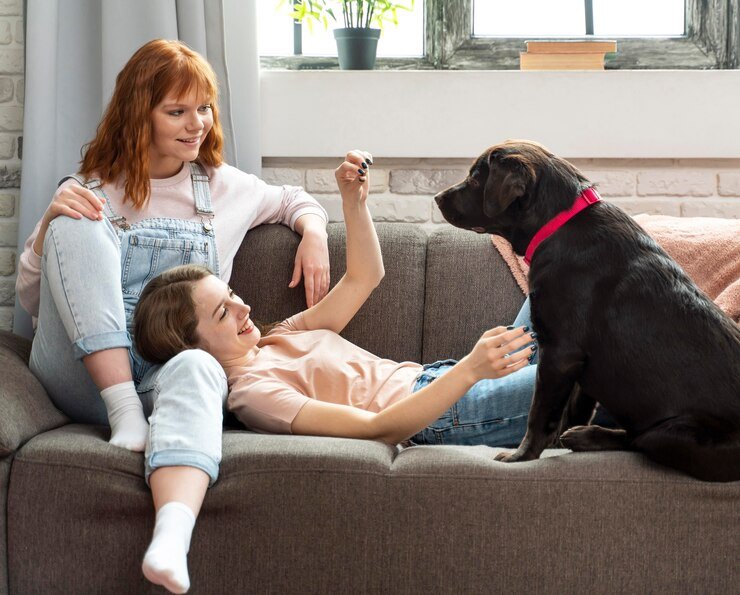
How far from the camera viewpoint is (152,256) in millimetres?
2023

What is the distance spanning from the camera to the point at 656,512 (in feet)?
4.83

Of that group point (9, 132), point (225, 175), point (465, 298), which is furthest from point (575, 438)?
point (9, 132)

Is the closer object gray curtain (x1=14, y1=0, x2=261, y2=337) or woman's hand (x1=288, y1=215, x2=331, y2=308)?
woman's hand (x1=288, y1=215, x2=331, y2=308)

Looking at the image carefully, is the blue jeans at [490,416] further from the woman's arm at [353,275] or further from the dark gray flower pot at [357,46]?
the dark gray flower pot at [357,46]

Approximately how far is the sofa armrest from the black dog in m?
0.88

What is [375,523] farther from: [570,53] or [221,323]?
[570,53]

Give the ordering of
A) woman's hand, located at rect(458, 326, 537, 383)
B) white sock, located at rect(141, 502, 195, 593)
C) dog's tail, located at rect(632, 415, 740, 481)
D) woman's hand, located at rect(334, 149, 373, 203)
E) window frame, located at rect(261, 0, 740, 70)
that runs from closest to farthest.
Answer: white sock, located at rect(141, 502, 195, 593), dog's tail, located at rect(632, 415, 740, 481), woman's hand, located at rect(458, 326, 537, 383), woman's hand, located at rect(334, 149, 373, 203), window frame, located at rect(261, 0, 740, 70)

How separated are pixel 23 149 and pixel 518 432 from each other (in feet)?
5.48

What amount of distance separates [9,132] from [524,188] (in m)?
1.80

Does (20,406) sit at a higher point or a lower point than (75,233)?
lower

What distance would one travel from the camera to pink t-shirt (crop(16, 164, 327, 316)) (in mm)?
2037

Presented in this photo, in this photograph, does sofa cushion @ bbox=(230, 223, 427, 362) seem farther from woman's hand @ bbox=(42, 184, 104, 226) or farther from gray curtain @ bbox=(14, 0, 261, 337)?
woman's hand @ bbox=(42, 184, 104, 226)

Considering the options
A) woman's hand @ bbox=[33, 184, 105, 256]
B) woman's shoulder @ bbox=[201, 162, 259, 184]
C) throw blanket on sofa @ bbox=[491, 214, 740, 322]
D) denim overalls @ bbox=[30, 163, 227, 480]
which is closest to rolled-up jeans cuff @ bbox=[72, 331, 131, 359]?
denim overalls @ bbox=[30, 163, 227, 480]

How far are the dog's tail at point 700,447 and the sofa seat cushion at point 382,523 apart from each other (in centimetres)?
2
